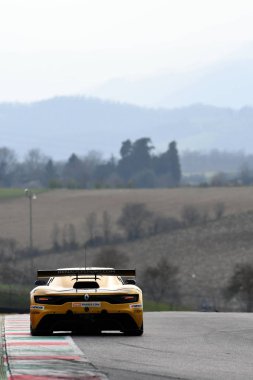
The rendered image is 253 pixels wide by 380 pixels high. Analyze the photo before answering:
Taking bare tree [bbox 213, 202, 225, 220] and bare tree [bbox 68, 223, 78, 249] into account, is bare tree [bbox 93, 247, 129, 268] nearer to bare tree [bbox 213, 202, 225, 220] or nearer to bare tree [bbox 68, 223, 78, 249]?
bare tree [bbox 68, 223, 78, 249]

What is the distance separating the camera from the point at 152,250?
4567 inches

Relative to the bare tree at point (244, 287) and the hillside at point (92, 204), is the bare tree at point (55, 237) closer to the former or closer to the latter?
the hillside at point (92, 204)

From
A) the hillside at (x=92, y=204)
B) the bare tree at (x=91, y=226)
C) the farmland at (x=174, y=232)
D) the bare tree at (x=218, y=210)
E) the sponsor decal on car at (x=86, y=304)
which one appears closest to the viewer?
the sponsor decal on car at (x=86, y=304)

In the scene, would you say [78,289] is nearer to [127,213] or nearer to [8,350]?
[8,350]

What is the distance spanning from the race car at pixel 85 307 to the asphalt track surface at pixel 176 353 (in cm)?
24

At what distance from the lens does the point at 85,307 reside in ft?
61.7

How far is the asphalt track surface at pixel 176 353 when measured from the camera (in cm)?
1379

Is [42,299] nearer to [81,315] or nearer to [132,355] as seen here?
[81,315]

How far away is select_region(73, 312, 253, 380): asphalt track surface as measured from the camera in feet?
45.2

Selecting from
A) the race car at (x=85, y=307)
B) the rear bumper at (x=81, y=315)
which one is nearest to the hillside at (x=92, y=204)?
the race car at (x=85, y=307)

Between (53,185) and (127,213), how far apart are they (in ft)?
163

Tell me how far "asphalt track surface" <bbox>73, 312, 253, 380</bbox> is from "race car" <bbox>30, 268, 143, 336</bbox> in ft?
0.80

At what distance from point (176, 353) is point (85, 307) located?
255cm

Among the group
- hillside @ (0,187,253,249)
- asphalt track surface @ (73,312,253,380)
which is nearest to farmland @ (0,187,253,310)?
hillside @ (0,187,253,249)
